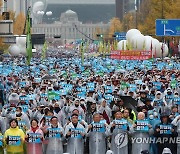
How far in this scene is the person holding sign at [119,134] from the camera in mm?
16453

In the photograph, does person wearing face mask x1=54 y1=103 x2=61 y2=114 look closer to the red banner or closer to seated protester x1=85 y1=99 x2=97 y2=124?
seated protester x1=85 y1=99 x2=97 y2=124

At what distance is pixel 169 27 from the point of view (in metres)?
51.5

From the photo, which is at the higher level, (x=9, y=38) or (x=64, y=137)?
(x=9, y=38)

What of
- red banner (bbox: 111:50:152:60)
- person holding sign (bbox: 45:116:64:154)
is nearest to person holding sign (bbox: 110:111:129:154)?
person holding sign (bbox: 45:116:64:154)

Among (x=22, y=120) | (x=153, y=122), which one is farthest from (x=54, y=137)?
(x=153, y=122)

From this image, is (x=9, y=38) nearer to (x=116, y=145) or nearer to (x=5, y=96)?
(x=5, y=96)

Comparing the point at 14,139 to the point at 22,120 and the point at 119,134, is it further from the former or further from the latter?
the point at 22,120

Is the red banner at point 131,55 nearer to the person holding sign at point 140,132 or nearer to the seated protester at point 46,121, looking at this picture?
the seated protester at point 46,121

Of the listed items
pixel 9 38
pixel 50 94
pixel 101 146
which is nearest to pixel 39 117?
pixel 101 146

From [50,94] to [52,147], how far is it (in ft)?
23.5

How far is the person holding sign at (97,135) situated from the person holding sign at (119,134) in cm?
15

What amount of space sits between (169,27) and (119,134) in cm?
3539

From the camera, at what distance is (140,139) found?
1658cm

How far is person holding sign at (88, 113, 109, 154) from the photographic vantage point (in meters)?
16.5
